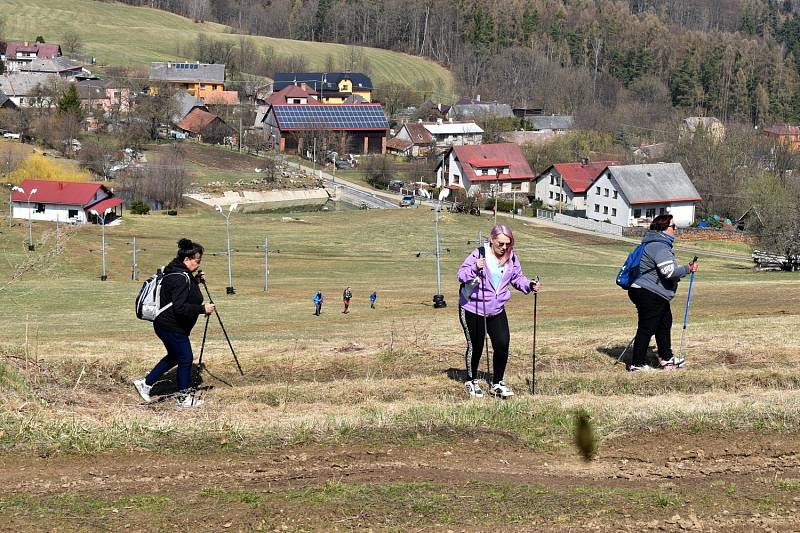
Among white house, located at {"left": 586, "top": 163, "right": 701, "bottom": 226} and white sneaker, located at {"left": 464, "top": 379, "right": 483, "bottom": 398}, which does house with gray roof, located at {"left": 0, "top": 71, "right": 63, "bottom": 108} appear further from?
white sneaker, located at {"left": 464, "top": 379, "right": 483, "bottom": 398}

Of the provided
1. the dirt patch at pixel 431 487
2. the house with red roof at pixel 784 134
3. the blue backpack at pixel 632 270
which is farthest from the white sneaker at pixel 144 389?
the house with red roof at pixel 784 134

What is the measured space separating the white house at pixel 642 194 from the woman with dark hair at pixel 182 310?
74480 millimetres

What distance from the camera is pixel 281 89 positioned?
147 m

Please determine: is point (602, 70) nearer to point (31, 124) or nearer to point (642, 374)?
point (31, 124)

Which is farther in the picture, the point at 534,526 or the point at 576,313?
the point at 576,313

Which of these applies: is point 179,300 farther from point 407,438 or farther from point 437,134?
point 437,134

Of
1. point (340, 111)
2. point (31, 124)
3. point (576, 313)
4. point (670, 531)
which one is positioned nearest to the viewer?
point (670, 531)

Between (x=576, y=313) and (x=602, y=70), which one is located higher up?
(x=602, y=70)

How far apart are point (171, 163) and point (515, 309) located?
2658 inches

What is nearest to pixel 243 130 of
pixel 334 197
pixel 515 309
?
pixel 334 197

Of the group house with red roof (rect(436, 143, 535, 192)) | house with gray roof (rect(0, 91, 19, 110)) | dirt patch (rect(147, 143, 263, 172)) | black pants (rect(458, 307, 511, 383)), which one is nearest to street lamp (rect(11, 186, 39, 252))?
dirt patch (rect(147, 143, 263, 172))

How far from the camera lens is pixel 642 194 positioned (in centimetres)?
8481

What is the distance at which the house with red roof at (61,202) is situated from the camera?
70.4m

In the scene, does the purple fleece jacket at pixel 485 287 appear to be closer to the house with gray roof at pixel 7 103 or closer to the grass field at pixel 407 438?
the grass field at pixel 407 438
